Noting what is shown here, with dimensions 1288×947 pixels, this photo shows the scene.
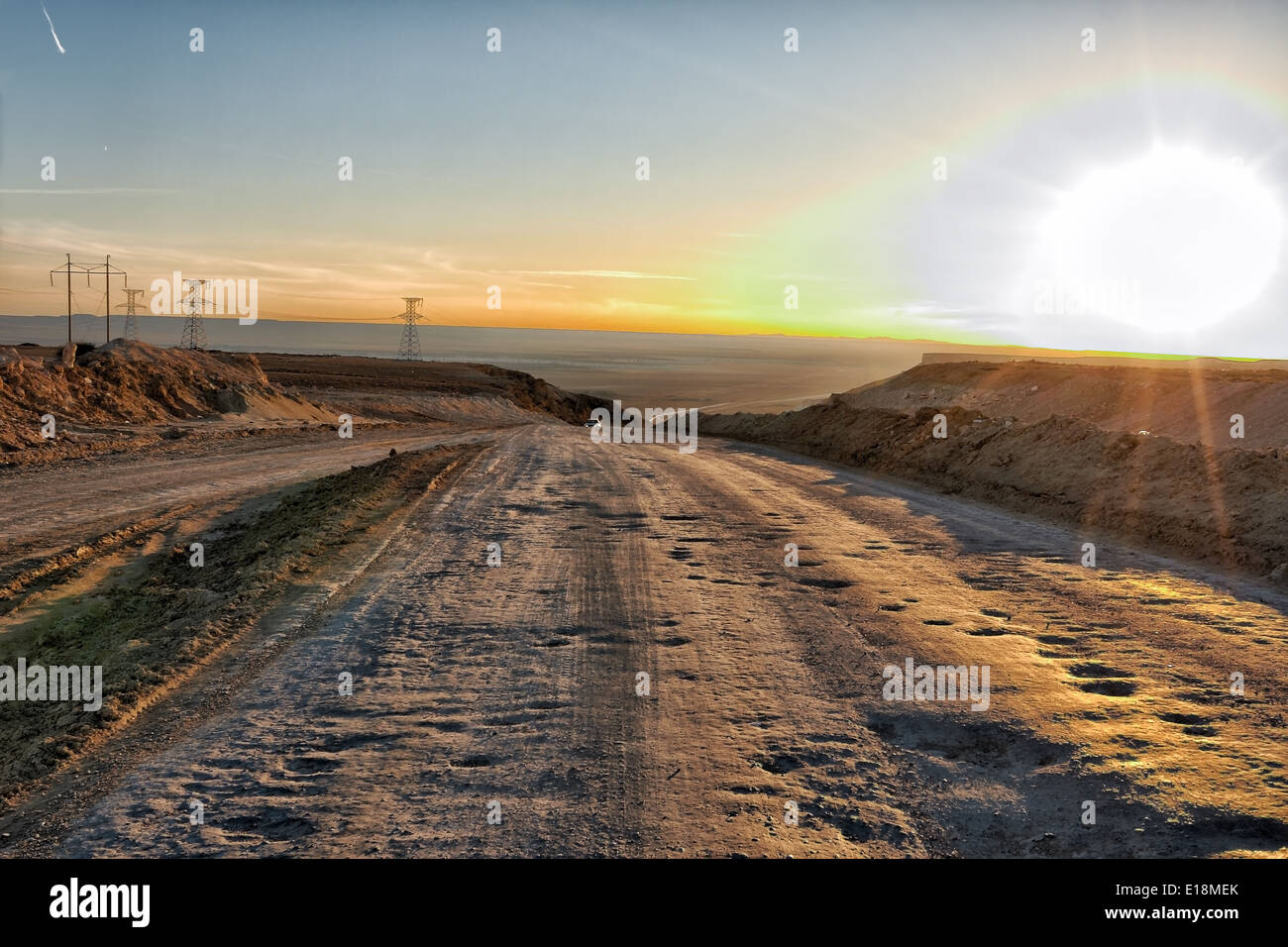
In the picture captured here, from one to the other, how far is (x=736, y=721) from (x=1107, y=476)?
11083 millimetres

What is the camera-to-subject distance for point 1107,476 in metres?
13.6

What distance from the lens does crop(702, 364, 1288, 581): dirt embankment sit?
10.4 meters

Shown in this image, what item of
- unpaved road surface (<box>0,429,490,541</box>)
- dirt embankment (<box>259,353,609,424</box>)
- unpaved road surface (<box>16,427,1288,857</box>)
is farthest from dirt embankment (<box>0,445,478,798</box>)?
dirt embankment (<box>259,353,609,424</box>)

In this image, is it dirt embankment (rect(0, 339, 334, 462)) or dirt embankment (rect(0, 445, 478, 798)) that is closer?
dirt embankment (rect(0, 445, 478, 798))

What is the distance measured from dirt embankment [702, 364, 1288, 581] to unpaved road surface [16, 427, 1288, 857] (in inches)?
61.0

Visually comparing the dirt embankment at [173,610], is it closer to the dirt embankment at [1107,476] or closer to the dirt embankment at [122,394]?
the dirt embankment at [122,394]

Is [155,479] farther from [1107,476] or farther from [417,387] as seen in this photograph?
[417,387]

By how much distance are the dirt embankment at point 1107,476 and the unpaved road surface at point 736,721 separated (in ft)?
5.08

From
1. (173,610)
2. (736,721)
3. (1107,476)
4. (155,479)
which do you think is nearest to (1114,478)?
(1107,476)

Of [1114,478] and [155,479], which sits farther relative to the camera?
[155,479]

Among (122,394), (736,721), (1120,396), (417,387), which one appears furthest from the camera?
(417,387)

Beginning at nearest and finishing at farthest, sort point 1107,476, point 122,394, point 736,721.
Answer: point 736,721, point 1107,476, point 122,394

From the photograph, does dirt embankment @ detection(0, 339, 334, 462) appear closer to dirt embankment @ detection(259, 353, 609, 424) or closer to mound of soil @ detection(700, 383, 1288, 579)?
dirt embankment @ detection(259, 353, 609, 424)
